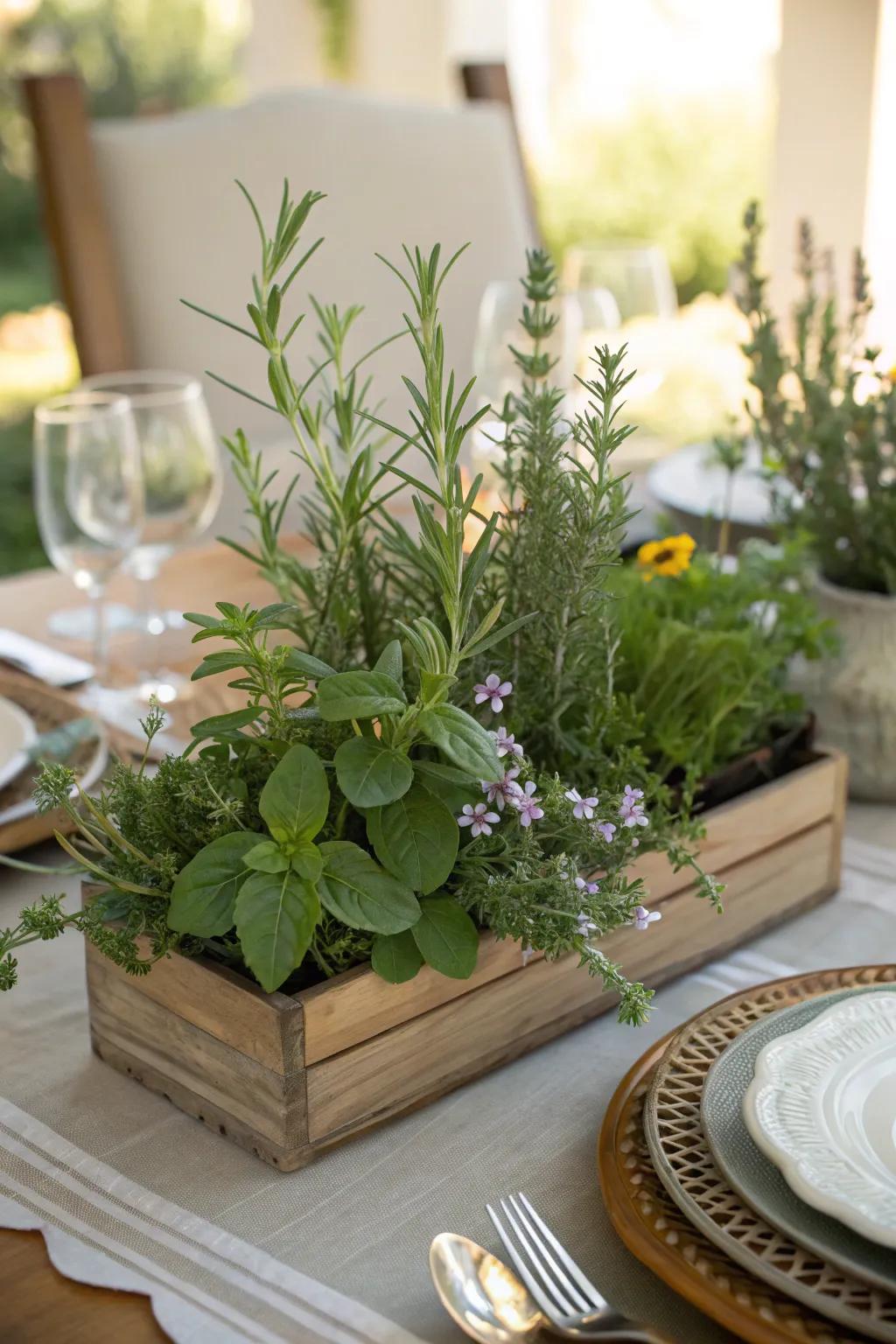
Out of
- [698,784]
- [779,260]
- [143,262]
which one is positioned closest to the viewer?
[698,784]

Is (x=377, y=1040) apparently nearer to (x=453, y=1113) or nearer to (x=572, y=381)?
(x=453, y=1113)

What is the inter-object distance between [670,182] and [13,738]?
16.6ft

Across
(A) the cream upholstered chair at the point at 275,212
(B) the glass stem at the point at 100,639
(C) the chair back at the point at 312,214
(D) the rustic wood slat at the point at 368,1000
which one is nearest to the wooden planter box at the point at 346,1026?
(D) the rustic wood slat at the point at 368,1000

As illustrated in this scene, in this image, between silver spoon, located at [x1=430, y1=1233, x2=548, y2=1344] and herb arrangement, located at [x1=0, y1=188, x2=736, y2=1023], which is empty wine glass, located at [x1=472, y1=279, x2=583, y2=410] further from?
silver spoon, located at [x1=430, y1=1233, x2=548, y2=1344]

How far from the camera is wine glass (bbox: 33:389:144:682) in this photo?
99 cm

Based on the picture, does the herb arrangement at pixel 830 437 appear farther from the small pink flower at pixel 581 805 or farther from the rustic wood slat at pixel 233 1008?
the rustic wood slat at pixel 233 1008

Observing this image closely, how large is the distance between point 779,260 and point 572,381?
8.10 feet

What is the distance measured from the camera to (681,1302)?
49 cm

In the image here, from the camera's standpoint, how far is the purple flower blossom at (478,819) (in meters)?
0.56

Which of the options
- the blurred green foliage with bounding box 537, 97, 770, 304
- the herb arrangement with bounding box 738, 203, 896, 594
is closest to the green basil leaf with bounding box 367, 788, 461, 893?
the herb arrangement with bounding box 738, 203, 896, 594

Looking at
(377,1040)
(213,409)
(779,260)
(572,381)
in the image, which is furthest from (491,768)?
(779,260)

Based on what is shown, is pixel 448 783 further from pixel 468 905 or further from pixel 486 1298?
pixel 486 1298

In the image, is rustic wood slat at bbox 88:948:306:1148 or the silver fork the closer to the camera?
the silver fork

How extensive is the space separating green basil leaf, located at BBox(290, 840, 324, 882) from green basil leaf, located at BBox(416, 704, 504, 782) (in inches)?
2.4
